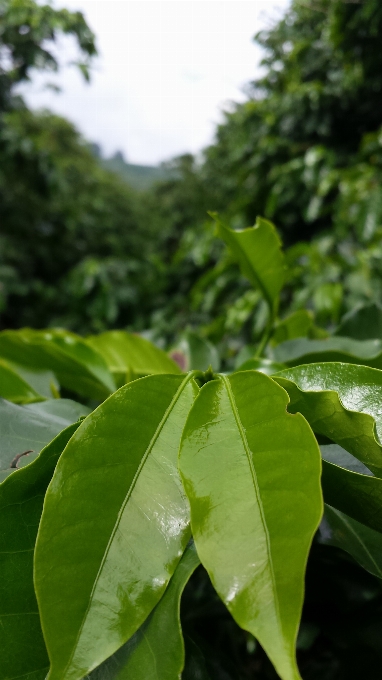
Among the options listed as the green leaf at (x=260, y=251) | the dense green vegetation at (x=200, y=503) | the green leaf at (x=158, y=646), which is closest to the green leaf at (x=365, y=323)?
the dense green vegetation at (x=200, y=503)

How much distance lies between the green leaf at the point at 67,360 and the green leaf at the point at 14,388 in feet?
0.13

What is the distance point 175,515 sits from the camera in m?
0.19

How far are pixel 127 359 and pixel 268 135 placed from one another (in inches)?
89.3

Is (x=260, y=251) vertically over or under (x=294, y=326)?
over

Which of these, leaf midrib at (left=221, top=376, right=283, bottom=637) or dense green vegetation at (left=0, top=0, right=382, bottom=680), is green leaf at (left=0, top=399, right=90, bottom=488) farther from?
leaf midrib at (left=221, top=376, right=283, bottom=637)

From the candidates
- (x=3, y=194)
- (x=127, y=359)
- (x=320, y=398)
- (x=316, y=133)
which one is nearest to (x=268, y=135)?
(x=316, y=133)

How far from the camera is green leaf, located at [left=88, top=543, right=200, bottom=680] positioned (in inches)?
7.0

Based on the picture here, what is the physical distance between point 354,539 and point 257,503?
0.33 ft

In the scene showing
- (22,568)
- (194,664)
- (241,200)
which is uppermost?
(241,200)

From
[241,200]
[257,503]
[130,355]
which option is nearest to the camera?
[257,503]

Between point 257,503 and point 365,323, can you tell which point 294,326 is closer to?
point 365,323

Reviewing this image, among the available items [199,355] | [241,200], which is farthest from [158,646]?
[241,200]

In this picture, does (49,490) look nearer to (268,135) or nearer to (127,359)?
(127,359)

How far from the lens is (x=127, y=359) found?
0.47 m
